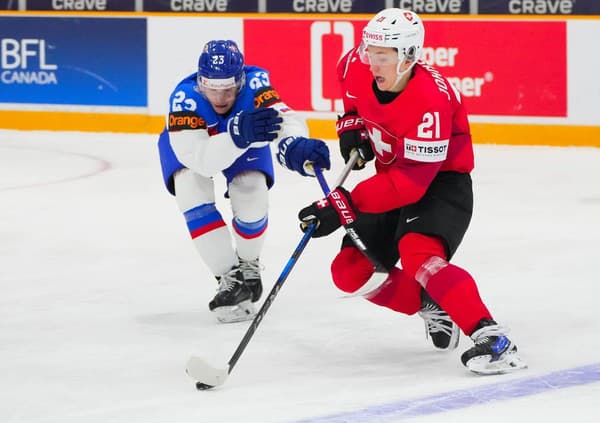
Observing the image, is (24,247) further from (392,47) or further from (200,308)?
(392,47)

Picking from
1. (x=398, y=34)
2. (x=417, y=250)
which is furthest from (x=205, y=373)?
(x=398, y=34)

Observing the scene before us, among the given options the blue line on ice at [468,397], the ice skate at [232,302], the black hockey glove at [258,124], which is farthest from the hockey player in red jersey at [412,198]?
the ice skate at [232,302]

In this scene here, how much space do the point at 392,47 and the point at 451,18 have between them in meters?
4.72

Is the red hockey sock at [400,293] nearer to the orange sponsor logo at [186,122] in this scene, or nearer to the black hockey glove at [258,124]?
the black hockey glove at [258,124]

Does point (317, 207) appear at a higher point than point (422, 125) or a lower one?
lower

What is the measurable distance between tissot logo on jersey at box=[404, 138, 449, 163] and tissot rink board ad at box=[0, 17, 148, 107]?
18.5ft

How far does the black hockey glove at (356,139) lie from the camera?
12.8 feet

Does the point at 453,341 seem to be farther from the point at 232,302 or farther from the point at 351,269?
the point at 232,302

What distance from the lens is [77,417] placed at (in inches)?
128

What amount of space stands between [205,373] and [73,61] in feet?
19.8

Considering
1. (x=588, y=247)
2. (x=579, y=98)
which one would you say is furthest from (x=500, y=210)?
(x=579, y=98)

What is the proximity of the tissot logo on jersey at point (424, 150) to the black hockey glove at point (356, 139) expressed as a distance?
37cm

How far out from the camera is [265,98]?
4.28 meters

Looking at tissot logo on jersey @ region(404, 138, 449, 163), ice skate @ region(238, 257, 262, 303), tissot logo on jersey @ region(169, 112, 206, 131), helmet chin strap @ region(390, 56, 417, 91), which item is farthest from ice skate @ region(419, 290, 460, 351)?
tissot logo on jersey @ region(169, 112, 206, 131)
